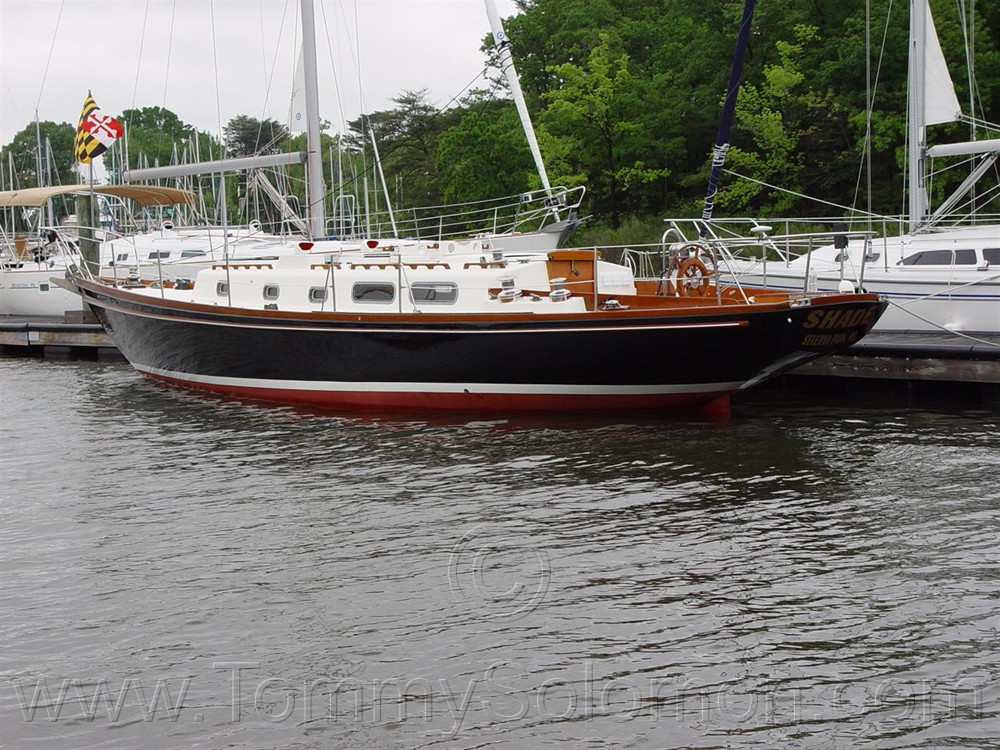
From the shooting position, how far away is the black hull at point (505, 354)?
49.8ft

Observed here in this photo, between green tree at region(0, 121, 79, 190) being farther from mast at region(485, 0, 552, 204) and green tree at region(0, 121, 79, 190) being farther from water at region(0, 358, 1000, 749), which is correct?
water at region(0, 358, 1000, 749)

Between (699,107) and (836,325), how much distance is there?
32.8m

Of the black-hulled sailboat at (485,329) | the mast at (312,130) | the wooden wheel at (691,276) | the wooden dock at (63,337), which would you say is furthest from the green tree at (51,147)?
the wooden wheel at (691,276)

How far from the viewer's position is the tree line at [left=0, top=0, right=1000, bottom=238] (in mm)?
40000

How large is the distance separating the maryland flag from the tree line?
751 centimetres

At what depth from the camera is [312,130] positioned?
21344 mm

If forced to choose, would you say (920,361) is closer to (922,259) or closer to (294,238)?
(922,259)

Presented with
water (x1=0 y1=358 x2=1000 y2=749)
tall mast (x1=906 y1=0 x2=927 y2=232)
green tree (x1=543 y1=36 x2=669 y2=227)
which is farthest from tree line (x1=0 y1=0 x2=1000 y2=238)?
water (x1=0 y1=358 x2=1000 y2=749)

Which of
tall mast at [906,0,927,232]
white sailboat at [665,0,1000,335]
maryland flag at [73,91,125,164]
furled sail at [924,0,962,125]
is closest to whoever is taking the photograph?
white sailboat at [665,0,1000,335]

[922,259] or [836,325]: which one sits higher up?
[922,259]

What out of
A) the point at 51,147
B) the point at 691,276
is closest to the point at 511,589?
the point at 691,276

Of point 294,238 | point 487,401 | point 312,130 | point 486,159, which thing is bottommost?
point 487,401

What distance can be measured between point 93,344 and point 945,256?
18.3 meters

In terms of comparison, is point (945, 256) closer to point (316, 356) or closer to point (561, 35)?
point (316, 356)
